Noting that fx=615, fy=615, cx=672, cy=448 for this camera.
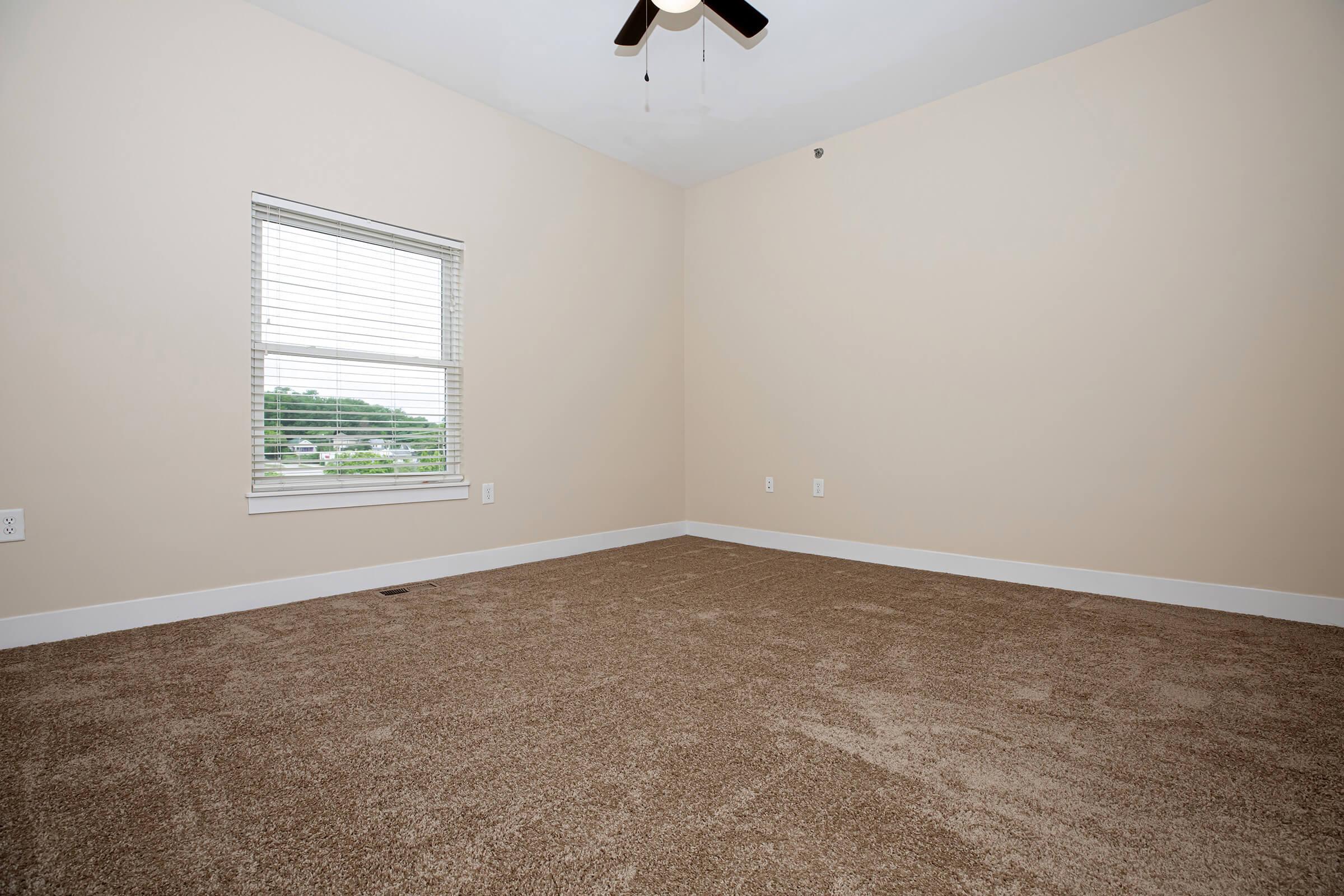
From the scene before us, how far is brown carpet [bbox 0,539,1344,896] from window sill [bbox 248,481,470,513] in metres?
0.51

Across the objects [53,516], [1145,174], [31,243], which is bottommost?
[53,516]

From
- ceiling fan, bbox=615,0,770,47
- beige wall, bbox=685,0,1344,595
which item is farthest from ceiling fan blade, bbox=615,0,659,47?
beige wall, bbox=685,0,1344,595

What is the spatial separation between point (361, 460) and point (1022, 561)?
11.3ft

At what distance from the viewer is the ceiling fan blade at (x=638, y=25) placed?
2391 mm

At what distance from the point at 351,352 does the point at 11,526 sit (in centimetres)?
138

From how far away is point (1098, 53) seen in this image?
2939 mm

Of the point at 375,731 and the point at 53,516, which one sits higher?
the point at 53,516

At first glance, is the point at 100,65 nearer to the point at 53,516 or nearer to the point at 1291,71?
the point at 53,516

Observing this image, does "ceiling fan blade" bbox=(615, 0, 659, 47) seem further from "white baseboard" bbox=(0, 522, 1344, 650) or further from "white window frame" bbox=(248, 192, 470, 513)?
"white baseboard" bbox=(0, 522, 1344, 650)

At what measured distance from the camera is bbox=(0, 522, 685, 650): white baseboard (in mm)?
2252

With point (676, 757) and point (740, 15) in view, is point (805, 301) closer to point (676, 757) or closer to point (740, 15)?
point (740, 15)

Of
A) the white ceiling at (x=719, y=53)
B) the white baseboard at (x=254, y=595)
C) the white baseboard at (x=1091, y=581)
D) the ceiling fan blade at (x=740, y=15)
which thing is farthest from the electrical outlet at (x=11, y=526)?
the white baseboard at (x=1091, y=581)

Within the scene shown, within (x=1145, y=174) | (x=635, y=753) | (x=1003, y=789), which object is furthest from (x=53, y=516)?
(x=1145, y=174)

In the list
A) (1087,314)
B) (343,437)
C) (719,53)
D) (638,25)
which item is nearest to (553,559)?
(343,437)
